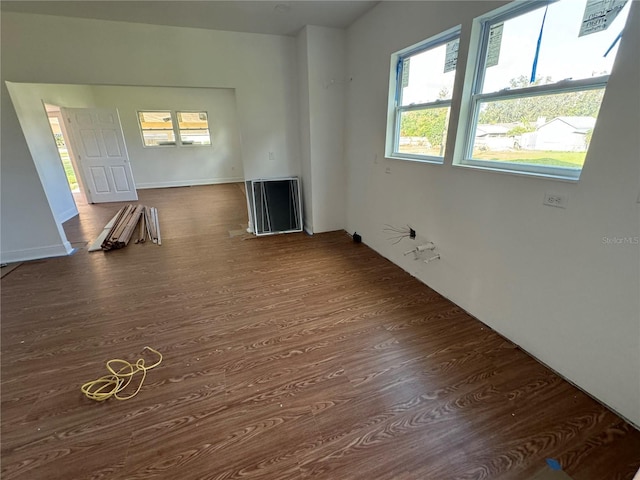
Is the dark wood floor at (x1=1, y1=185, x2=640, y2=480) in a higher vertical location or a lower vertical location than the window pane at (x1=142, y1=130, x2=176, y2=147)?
lower

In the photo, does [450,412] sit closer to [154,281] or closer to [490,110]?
[490,110]

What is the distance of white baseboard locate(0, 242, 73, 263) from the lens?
10.8 feet

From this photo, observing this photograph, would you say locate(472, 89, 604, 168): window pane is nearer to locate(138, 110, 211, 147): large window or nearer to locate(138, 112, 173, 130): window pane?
locate(138, 110, 211, 147): large window

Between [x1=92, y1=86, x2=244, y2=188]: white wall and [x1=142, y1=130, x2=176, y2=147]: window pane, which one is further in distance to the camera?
[x1=142, y1=130, x2=176, y2=147]: window pane

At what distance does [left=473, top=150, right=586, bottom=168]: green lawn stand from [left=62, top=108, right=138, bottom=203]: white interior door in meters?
6.85

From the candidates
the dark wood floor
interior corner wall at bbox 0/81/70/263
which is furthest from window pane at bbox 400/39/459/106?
interior corner wall at bbox 0/81/70/263

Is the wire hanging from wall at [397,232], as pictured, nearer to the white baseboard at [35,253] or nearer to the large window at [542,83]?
the large window at [542,83]

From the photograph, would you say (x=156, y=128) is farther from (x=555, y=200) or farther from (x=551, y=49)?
(x=555, y=200)

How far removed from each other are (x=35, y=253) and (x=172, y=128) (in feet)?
17.8

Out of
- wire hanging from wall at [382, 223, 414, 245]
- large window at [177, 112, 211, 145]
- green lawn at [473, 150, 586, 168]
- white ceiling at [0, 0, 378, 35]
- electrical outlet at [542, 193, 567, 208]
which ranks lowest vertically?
wire hanging from wall at [382, 223, 414, 245]

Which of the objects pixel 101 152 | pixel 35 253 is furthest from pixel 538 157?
pixel 101 152

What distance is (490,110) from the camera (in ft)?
6.59

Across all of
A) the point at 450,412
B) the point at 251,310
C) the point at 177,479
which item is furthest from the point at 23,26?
the point at 450,412

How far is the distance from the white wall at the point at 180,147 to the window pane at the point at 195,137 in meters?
0.14
